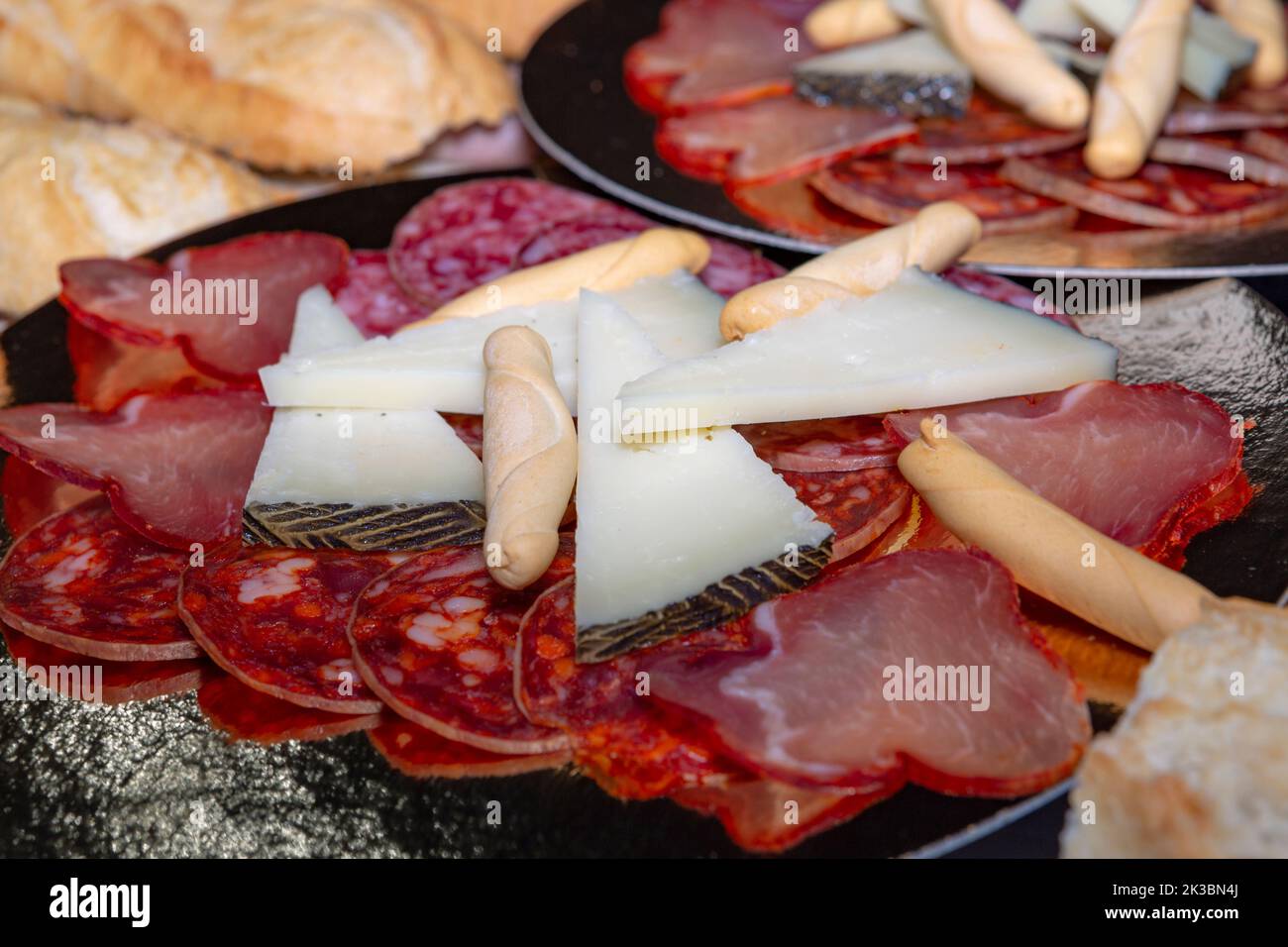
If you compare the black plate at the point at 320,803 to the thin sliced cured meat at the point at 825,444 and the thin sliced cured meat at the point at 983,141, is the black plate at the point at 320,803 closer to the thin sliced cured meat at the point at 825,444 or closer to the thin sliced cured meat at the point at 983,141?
the thin sliced cured meat at the point at 825,444

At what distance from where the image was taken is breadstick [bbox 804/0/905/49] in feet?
9.11

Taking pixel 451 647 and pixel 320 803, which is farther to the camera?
pixel 451 647

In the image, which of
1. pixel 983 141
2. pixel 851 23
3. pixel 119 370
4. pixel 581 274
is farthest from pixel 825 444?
pixel 851 23

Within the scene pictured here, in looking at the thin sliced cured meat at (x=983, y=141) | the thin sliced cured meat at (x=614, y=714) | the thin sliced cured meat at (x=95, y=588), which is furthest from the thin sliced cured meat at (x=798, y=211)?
the thin sliced cured meat at (x=95, y=588)

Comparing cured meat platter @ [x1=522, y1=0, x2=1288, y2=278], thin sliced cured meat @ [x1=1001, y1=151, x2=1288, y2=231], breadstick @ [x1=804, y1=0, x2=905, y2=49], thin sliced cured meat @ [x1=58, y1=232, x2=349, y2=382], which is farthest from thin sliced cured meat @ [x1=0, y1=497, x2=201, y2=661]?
breadstick @ [x1=804, y1=0, x2=905, y2=49]

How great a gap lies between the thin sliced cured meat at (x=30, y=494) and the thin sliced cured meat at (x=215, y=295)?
0.31 m

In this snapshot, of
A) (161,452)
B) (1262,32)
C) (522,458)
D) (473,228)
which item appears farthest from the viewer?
(1262,32)

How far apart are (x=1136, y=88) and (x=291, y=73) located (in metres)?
1.85

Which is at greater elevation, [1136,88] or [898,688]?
[1136,88]

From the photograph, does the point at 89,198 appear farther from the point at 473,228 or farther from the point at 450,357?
the point at 450,357

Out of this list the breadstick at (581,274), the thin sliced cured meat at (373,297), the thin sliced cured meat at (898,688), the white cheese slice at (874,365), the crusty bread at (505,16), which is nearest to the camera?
A: the thin sliced cured meat at (898,688)

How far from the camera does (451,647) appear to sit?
1457mm

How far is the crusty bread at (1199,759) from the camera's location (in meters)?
1.16

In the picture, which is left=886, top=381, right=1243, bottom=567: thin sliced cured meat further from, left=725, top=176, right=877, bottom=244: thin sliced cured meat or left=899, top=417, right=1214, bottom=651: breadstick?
left=725, top=176, right=877, bottom=244: thin sliced cured meat
